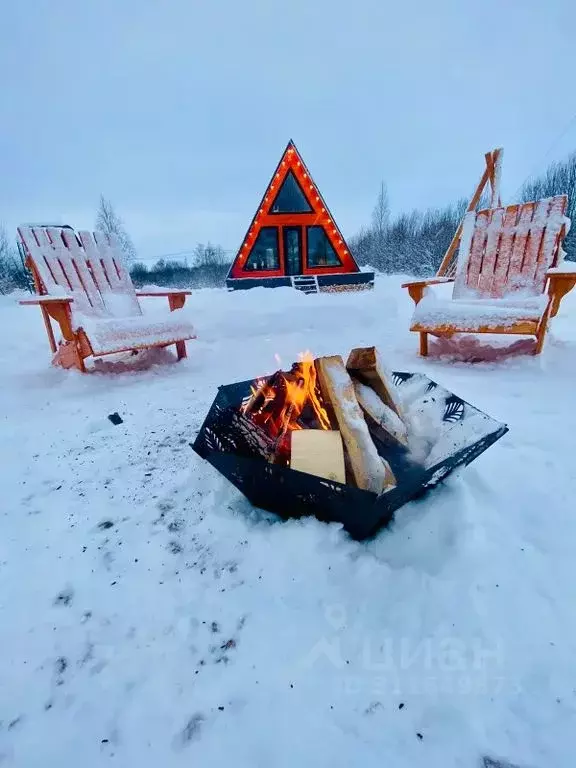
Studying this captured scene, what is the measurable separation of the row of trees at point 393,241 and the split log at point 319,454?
17.3 meters

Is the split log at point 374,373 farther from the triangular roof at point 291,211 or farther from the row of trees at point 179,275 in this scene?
the row of trees at point 179,275

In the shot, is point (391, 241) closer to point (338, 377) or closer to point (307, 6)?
point (307, 6)

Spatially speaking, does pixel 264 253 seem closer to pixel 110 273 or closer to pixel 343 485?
pixel 110 273

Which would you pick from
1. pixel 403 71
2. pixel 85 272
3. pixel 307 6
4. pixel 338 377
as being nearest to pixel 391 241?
pixel 403 71

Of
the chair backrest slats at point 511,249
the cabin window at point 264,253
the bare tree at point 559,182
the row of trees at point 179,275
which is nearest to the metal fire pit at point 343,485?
the chair backrest slats at point 511,249

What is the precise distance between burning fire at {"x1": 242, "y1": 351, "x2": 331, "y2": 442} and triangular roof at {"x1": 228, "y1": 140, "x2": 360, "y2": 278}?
771 centimetres

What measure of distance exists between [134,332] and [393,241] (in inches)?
937

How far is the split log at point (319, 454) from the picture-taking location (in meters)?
1.47

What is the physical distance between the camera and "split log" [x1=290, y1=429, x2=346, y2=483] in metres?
1.47

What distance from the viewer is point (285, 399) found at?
183cm

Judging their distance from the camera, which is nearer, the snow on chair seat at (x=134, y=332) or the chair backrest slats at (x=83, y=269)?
the snow on chair seat at (x=134, y=332)

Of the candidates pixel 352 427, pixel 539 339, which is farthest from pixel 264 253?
pixel 352 427

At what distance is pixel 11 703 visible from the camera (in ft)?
3.27

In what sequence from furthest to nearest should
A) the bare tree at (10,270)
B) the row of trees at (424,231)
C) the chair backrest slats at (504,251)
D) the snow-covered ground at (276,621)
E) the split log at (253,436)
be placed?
the row of trees at (424,231)
the bare tree at (10,270)
the chair backrest slats at (504,251)
the split log at (253,436)
the snow-covered ground at (276,621)
